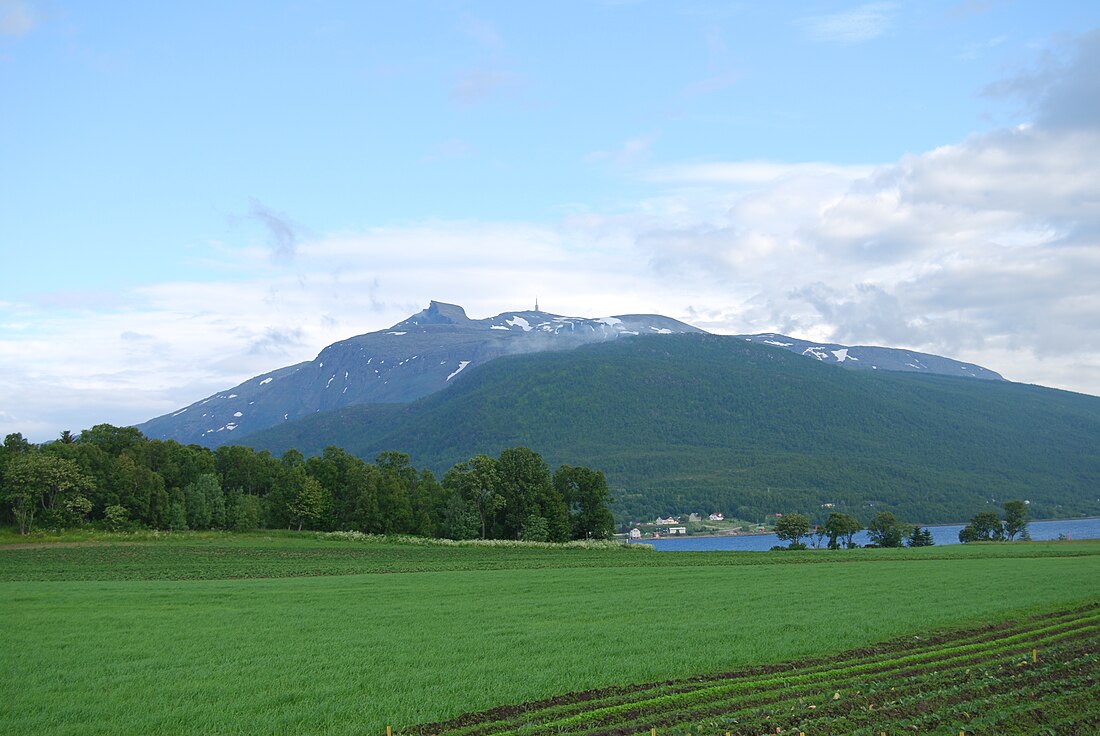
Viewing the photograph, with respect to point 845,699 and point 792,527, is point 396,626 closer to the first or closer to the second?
point 845,699

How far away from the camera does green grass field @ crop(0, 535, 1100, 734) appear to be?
18.4 meters

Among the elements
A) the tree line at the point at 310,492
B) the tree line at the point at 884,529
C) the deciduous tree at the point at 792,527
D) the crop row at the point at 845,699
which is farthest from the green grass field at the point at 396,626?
the deciduous tree at the point at 792,527

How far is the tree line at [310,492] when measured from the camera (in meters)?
82.9

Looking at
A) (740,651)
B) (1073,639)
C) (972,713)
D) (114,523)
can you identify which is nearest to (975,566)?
(1073,639)

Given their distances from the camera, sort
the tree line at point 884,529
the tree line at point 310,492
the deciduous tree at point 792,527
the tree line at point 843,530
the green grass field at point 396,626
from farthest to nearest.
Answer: the deciduous tree at point 792,527 < the tree line at point 884,529 < the tree line at point 843,530 < the tree line at point 310,492 < the green grass field at point 396,626

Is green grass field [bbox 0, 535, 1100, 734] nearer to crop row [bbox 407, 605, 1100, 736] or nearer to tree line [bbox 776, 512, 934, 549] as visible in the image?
crop row [bbox 407, 605, 1100, 736]

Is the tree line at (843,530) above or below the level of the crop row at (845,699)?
below

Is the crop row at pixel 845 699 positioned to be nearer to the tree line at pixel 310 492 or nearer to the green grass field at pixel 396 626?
the green grass field at pixel 396 626

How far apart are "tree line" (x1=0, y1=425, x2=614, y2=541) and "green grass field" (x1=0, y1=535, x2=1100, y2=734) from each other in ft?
68.1

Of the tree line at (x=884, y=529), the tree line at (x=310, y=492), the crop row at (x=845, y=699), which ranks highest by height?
the tree line at (x=310, y=492)

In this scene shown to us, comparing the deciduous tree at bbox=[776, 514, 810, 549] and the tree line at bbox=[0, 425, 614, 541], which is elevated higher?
the tree line at bbox=[0, 425, 614, 541]

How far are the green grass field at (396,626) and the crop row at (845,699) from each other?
1122mm

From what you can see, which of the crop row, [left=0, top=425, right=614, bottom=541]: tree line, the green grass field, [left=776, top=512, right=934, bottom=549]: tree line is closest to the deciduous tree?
[left=776, top=512, right=934, bottom=549]: tree line

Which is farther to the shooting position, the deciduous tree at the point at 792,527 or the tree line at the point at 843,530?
the deciduous tree at the point at 792,527
